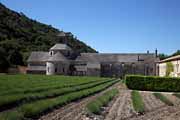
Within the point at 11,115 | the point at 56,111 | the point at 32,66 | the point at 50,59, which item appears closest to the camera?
the point at 11,115

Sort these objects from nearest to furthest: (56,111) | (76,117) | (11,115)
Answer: (11,115)
(76,117)
(56,111)

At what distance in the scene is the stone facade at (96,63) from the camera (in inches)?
3910

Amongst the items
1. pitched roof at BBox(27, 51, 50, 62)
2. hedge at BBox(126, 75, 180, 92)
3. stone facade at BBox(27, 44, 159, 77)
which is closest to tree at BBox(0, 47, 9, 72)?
stone facade at BBox(27, 44, 159, 77)

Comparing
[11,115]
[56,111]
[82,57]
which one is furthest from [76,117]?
[82,57]

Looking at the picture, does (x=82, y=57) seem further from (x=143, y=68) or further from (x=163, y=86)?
(x=163, y=86)

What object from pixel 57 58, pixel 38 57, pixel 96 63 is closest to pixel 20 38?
pixel 38 57

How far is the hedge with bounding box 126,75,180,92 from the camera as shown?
40.5m

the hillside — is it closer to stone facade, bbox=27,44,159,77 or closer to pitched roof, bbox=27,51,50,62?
pitched roof, bbox=27,51,50,62

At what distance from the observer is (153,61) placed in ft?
325

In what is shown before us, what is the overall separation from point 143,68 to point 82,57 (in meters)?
18.1

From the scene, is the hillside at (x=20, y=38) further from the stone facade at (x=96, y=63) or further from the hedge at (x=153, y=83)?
the hedge at (x=153, y=83)

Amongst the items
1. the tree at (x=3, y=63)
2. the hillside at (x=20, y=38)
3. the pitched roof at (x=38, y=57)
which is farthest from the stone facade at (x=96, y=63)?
the tree at (x=3, y=63)

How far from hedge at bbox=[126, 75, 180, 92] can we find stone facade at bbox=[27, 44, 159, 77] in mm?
54285

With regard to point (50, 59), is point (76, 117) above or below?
below
